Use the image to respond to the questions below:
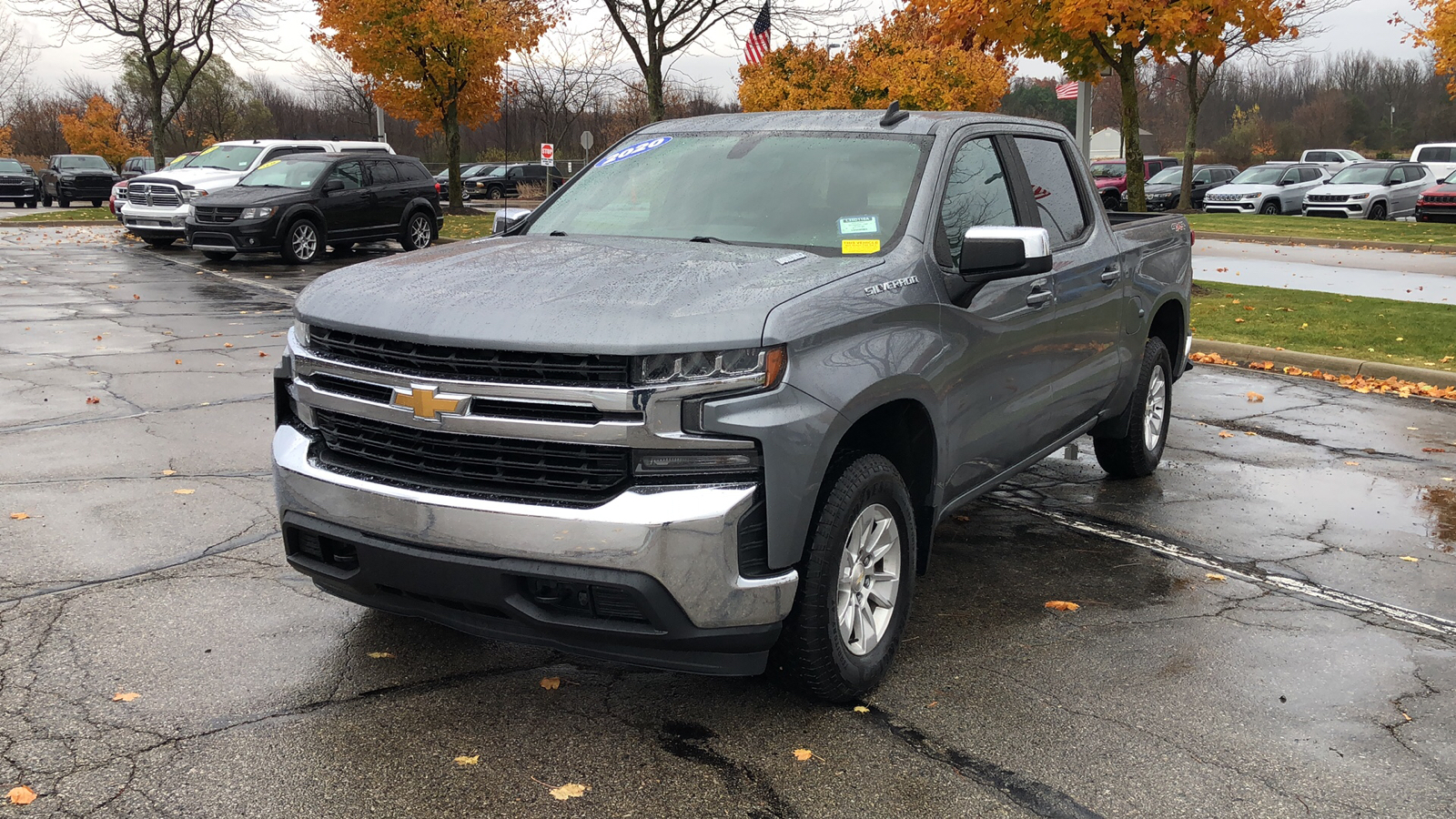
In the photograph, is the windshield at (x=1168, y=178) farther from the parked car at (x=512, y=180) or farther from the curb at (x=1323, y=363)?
the curb at (x=1323, y=363)

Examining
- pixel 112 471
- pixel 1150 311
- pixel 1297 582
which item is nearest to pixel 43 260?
pixel 112 471

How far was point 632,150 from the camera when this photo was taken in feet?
17.2

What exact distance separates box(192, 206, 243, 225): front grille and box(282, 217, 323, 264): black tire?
77 centimetres

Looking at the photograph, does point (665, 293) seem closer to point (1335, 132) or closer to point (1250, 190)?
point (1250, 190)

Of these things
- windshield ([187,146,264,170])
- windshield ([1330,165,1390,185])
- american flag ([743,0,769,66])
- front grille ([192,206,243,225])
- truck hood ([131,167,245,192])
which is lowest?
windshield ([1330,165,1390,185])

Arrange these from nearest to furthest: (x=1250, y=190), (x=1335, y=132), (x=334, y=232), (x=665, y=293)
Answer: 1. (x=665, y=293)
2. (x=334, y=232)
3. (x=1250, y=190)
4. (x=1335, y=132)

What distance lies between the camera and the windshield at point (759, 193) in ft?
14.3

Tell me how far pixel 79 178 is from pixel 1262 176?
37849 millimetres

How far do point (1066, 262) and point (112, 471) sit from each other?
196 inches

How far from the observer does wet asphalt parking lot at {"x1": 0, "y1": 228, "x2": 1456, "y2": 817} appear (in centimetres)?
330

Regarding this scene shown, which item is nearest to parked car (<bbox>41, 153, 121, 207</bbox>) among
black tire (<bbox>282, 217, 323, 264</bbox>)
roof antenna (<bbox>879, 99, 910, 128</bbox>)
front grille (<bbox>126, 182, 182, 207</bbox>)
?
front grille (<bbox>126, 182, 182, 207</bbox>)

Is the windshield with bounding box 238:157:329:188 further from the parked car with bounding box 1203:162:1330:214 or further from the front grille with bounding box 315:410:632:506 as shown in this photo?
the parked car with bounding box 1203:162:1330:214

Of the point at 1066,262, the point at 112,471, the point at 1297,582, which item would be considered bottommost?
the point at 1297,582

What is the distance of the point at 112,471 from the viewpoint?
6453mm
